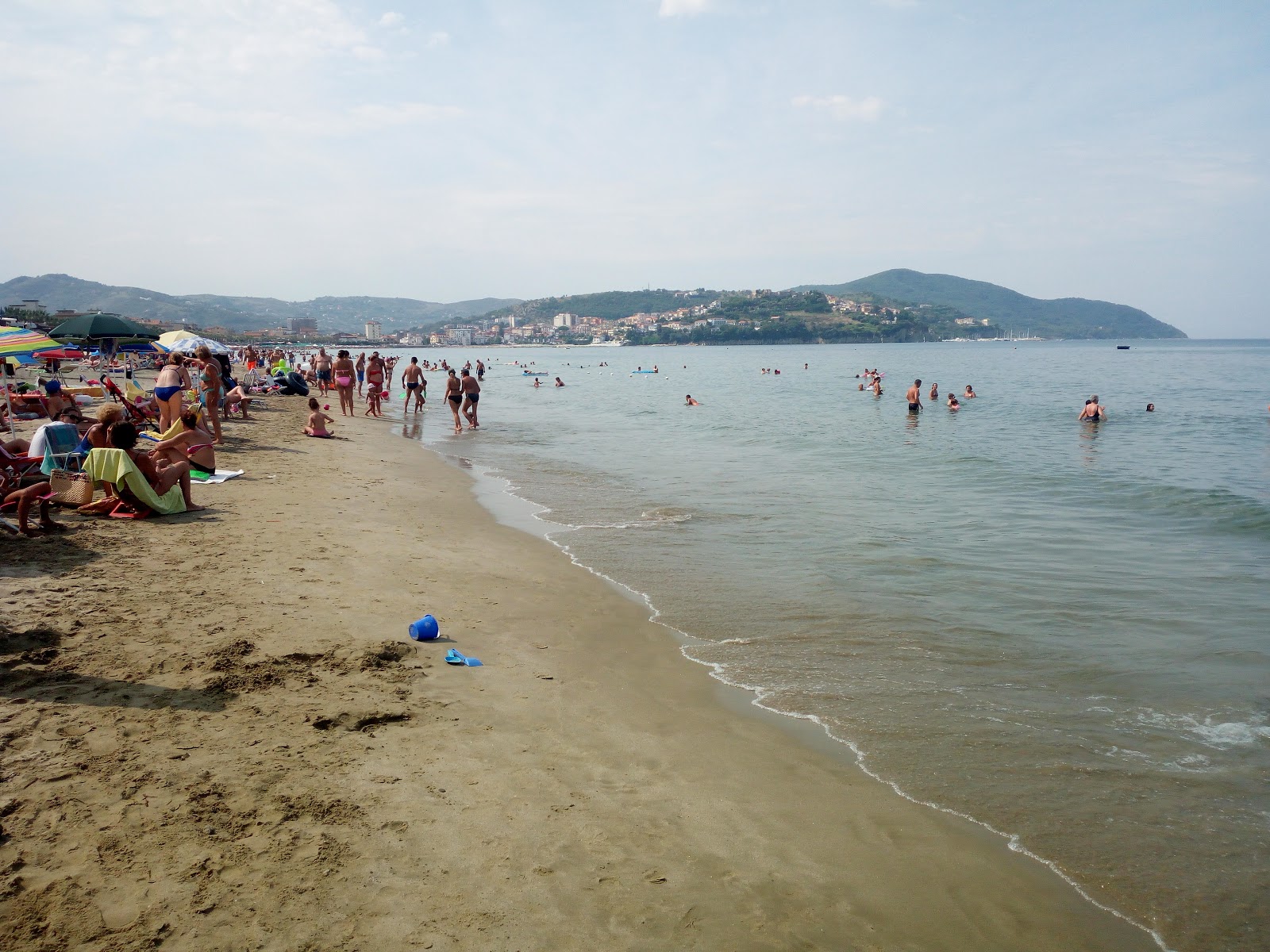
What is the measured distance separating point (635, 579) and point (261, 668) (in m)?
3.90

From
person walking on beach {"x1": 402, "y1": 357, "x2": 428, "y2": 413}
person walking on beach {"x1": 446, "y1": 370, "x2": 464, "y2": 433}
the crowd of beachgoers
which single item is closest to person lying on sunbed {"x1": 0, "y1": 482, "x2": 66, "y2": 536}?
the crowd of beachgoers

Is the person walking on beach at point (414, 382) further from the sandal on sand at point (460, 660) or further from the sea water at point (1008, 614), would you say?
the sandal on sand at point (460, 660)

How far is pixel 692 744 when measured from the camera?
4301 mm

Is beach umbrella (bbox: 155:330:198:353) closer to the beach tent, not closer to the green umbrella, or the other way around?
the green umbrella

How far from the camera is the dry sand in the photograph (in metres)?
2.65

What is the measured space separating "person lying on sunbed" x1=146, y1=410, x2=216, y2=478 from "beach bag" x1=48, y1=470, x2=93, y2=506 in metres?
0.80

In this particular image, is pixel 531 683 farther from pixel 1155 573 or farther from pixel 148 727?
pixel 1155 573

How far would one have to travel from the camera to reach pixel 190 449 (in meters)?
9.46

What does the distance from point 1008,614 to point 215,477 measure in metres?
9.56

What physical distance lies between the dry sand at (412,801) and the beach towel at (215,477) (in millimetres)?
4094

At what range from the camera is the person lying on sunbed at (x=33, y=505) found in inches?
257

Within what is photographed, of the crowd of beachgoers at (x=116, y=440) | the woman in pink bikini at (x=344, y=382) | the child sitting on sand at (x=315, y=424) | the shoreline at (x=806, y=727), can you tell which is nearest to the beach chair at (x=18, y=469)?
the crowd of beachgoers at (x=116, y=440)

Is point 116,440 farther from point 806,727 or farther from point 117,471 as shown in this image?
point 806,727

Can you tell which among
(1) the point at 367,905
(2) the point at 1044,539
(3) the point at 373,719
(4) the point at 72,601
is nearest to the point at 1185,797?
(1) the point at 367,905
